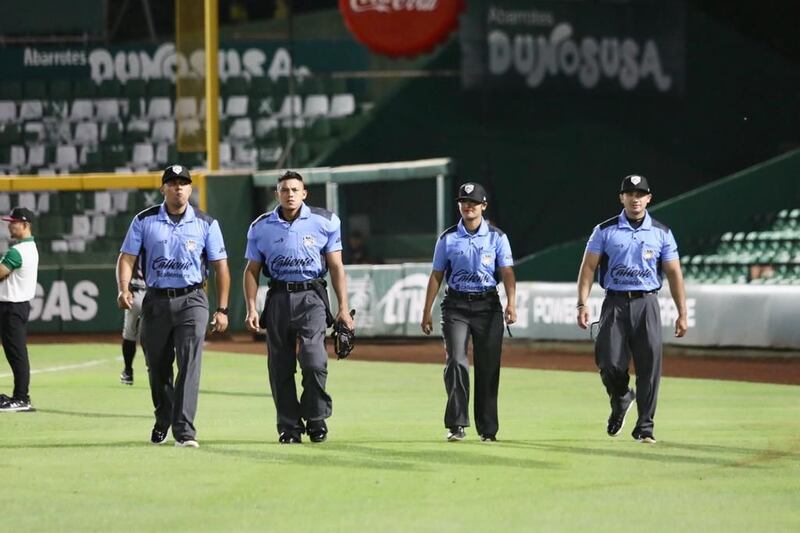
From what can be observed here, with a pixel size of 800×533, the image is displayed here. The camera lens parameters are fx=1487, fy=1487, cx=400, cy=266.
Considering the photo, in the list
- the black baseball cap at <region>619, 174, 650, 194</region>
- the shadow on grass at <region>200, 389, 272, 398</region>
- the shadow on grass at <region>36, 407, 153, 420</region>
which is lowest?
the shadow on grass at <region>200, 389, 272, 398</region>

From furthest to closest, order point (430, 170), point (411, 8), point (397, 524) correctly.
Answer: point (411, 8), point (430, 170), point (397, 524)

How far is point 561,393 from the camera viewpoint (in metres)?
15.6

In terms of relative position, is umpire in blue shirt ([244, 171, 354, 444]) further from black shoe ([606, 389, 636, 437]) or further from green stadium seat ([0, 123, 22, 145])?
green stadium seat ([0, 123, 22, 145])

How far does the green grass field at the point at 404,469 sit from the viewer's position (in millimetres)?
7520

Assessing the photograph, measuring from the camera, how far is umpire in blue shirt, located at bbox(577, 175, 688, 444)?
35.3 feet

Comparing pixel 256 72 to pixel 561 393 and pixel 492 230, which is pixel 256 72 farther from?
pixel 492 230

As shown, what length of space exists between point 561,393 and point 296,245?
5.77 metres

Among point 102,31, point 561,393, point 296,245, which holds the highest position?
point 102,31

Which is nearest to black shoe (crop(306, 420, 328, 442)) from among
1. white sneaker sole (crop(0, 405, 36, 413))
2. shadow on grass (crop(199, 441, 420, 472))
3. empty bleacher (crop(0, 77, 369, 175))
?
shadow on grass (crop(199, 441, 420, 472))

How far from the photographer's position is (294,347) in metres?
10.7

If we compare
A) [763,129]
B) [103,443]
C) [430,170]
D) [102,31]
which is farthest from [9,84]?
[103,443]

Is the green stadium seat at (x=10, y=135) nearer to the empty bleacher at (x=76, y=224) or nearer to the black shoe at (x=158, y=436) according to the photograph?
the empty bleacher at (x=76, y=224)

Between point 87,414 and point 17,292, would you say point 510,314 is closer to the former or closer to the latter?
point 87,414

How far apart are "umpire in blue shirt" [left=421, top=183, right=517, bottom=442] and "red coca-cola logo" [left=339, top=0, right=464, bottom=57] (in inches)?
683
